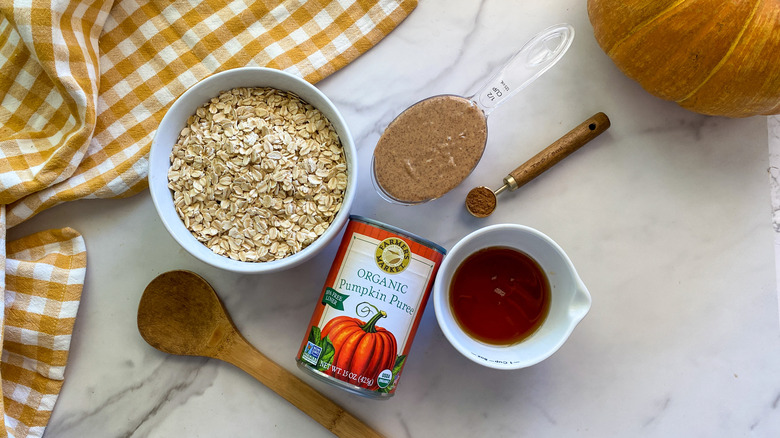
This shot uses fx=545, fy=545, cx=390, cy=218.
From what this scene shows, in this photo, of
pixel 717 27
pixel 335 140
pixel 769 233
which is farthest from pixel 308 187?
pixel 769 233

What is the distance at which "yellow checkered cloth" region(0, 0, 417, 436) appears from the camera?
1.03 meters

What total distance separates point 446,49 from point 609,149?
0.39 m

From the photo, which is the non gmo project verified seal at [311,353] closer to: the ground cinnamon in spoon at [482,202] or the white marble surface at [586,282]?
the white marble surface at [586,282]

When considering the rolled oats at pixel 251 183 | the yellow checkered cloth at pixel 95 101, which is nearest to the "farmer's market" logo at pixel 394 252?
the rolled oats at pixel 251 183

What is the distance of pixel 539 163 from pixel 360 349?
0.49 meters

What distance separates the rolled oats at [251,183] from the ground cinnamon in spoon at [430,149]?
9cm

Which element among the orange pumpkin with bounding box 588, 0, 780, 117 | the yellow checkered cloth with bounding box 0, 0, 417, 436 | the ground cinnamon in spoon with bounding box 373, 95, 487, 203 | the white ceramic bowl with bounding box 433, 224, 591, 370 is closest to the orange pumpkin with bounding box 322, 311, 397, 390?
the white ceramic bowl with bounding box 433, 224, 591, 370

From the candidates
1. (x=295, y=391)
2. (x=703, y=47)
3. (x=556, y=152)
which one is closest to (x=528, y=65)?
(x=556, y=152)

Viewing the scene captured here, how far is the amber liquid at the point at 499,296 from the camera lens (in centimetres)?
100

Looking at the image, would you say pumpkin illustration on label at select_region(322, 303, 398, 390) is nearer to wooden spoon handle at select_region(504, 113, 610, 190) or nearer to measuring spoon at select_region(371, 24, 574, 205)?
measuring spoon at select_region(371, 24, 574, 205)

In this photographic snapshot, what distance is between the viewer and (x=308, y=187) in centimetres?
95

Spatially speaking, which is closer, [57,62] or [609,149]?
[57,62]

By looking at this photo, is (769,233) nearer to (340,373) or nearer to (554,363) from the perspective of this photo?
(554,363)

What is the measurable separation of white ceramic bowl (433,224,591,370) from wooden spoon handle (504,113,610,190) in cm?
13
